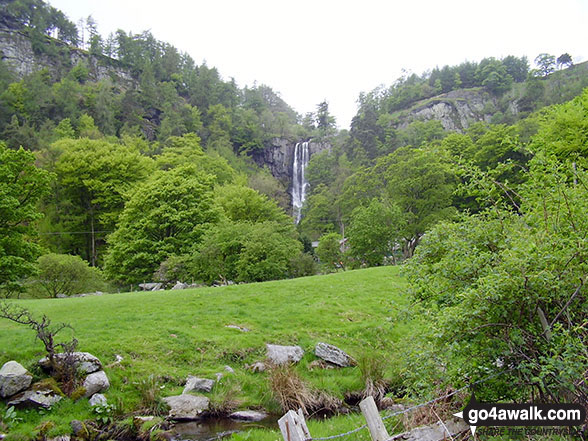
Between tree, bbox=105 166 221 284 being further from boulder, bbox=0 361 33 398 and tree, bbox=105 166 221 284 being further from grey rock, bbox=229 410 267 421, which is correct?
grey rock, bbox=229 410 267 421

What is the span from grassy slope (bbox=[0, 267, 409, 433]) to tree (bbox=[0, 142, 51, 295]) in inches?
176

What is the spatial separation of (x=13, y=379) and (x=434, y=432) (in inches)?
399

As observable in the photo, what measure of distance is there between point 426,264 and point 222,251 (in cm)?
2233

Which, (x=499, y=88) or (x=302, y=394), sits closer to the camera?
(x=302, y=394)

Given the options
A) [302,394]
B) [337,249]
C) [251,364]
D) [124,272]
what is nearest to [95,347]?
[251,364]

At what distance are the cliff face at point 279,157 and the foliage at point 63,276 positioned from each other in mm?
66037

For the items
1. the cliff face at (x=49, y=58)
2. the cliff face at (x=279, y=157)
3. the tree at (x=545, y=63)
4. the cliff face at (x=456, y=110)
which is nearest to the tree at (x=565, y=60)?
the tree at (x=545, y=63)

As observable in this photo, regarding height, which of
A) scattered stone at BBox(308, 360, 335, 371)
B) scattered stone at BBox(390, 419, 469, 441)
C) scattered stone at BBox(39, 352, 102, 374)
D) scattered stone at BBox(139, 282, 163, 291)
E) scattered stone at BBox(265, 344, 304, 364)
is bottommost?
scattered stone at BBox(139, 282, 163, 291)

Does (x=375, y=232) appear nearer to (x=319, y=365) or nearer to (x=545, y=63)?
(x=319, y=365)

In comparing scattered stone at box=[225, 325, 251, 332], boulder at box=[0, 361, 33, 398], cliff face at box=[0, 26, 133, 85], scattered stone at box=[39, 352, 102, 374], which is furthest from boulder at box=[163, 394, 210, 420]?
cliff face at box=[0, 26, 133, 85]

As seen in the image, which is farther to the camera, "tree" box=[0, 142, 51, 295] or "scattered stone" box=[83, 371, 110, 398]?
"tree" box=[0, 142, 51, 295]

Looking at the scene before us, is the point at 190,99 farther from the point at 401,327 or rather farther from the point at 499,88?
the point at 401,327

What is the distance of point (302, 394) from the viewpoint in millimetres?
10930

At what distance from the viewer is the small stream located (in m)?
9.35
